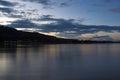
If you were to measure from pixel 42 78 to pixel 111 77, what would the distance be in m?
5.91

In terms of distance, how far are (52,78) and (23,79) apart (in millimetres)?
2466

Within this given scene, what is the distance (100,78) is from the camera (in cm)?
2088

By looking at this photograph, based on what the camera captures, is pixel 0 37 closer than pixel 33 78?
No

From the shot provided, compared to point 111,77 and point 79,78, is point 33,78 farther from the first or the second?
point 111,77

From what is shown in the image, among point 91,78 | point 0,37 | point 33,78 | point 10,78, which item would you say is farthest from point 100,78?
point 0,37

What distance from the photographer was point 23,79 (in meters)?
21.0

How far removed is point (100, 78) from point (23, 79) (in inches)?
253

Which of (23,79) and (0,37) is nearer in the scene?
(23,79)

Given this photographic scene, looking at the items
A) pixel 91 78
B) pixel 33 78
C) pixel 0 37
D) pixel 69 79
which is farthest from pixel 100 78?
pixel 0 37

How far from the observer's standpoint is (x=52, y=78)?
70.6 feet

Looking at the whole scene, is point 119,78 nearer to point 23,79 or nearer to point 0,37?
point 23,79

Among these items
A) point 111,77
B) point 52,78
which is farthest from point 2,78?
point 111,77

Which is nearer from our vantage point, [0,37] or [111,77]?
[111,77]

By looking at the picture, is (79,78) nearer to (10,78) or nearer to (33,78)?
(33,78)
